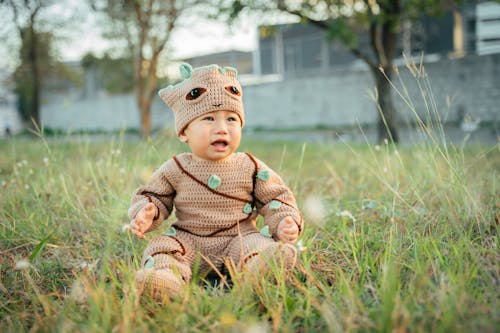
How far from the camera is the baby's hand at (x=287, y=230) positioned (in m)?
1.65

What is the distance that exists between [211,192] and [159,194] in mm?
212

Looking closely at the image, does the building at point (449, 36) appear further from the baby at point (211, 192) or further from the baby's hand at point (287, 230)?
the baby's hand at point (287, 230)

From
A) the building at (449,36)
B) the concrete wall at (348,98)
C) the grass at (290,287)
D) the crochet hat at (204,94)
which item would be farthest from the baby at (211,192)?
the building at (449,36)

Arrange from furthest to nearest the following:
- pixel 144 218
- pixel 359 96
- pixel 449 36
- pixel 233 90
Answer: pixel 449 36
pixel 359 96
pixel 233 90
pixel 144 218

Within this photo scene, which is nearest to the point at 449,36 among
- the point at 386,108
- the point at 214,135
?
the point at 386,108

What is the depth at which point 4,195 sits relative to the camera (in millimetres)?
2709

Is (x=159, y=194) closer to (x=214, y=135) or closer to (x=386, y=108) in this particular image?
(x=214, y=135)

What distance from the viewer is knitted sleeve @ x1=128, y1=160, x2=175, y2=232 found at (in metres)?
1.77

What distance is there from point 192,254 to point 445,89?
41.6 feet

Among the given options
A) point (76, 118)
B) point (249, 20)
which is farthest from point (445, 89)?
point (76, 118)

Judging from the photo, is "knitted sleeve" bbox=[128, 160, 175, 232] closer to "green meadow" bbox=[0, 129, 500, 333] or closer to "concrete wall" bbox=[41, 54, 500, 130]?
"green meadow" bbox=[0, 129, 500, 333]

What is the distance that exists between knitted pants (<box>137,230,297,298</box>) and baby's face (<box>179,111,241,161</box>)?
0.32 m

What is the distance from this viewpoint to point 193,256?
68.1 inches

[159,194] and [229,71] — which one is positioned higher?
[229,71]
